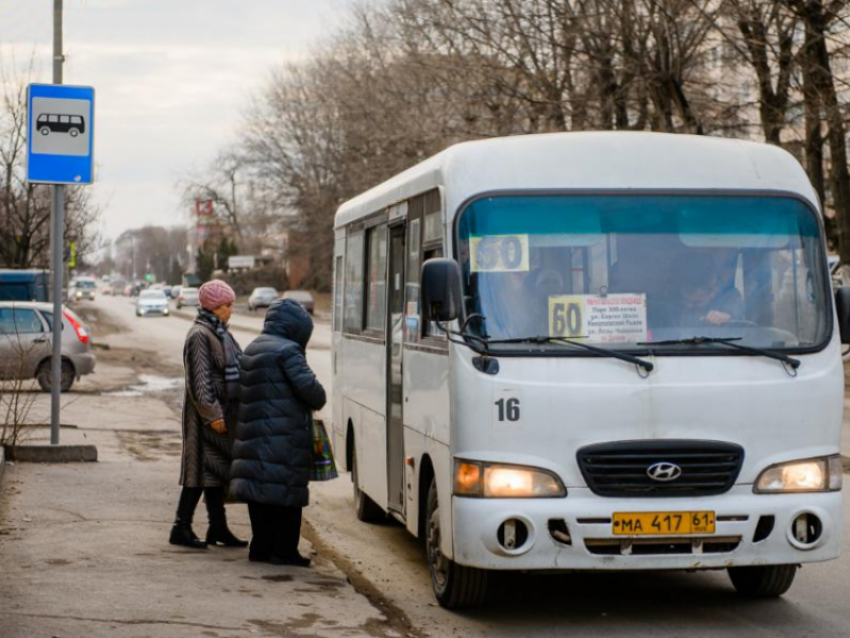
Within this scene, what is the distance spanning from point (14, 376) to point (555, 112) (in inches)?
780

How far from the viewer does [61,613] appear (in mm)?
7098

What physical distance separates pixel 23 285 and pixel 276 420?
27.7m

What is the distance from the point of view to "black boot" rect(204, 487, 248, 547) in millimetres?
9648

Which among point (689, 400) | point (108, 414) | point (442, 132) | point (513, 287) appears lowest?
point (108, 414)

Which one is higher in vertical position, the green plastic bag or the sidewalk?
the green plastic bag

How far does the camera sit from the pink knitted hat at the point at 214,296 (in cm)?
941

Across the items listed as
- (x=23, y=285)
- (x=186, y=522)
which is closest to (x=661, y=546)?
(x=186, y=522)

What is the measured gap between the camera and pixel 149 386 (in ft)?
91.2

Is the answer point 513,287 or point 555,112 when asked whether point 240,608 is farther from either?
point 555,112

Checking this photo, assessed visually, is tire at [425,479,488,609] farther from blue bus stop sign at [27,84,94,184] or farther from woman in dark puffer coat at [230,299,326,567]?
blue bus stop sign at [27,84,94,184]

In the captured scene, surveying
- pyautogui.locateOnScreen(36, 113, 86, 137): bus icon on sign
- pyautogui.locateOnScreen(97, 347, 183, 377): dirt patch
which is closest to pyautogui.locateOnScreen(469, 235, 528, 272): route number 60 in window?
pyautogui.locateOnScreen(36, 113, 86, 137): bus icon on sign

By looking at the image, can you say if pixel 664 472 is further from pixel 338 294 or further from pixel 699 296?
pixel 338 294

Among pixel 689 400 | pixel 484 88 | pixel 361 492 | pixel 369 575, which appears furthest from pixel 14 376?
pixel 484 88

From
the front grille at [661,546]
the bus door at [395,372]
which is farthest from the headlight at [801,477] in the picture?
the bus door at [395,372]
